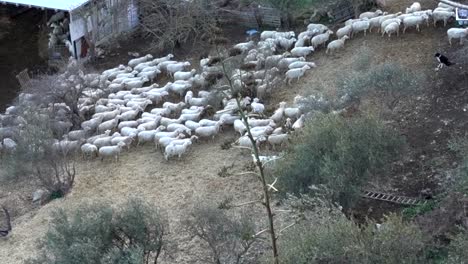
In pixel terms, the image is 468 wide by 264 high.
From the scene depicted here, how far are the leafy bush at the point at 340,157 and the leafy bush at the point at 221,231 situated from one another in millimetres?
957

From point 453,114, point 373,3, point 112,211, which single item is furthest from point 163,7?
point 112,211

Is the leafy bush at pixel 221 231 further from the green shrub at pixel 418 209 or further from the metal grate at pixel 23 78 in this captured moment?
the metal grate at pixel 23 78

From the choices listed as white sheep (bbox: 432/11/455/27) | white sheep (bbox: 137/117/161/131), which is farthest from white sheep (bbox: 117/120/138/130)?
white sheep (bbox: 432/11/455/27)

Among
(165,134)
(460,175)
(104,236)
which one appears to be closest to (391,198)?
(460,175)

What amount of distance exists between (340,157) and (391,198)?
1.58 m

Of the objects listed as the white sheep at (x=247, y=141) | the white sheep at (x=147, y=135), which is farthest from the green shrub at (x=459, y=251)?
the white sheep at (x=147, y=135)

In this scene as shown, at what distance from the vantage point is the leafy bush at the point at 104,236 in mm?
10352

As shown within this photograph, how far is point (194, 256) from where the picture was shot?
12.1m

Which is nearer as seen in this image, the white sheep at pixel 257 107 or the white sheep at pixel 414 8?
the white sheep at pixel 257 107

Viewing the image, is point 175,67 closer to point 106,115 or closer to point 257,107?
point 106,115

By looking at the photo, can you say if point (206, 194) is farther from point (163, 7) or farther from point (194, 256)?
point (163, 7)

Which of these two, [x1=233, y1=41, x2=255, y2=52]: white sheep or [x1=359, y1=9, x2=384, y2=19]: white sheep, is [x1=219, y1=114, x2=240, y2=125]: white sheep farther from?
[x1=359, y1=9, x2=384, y2=19]: white sheep

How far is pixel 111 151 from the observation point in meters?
15.9

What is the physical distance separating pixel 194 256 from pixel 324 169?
249cm
